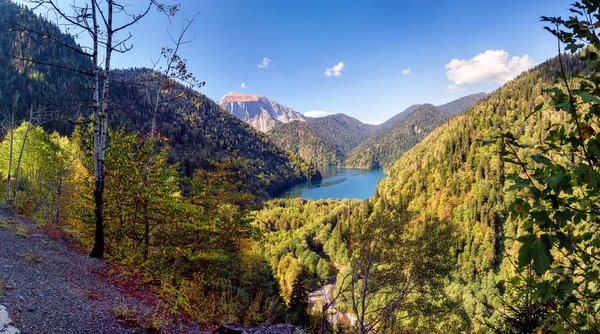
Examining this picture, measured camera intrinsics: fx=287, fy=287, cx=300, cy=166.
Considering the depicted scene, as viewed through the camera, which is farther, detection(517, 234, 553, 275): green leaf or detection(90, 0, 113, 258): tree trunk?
detection(90, 0, 113, 258): tree trunk

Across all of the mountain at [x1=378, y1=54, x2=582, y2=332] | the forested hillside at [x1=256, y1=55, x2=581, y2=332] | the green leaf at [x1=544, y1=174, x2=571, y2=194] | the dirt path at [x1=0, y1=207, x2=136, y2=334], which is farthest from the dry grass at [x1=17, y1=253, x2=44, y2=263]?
the mountain at [x1=378, y1=54, x2=582, y2=332]

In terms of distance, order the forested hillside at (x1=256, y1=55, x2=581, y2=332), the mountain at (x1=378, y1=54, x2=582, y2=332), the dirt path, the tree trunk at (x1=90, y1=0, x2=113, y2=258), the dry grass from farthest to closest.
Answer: the mountain at (x1=378, y1=54, x2=582, y2=332) → the forested hillside at (x1=256, y1=55, x2=581, y2=332) → the tree trunk at (x1=90, y1=0, x2=113, y2=258) → the dry grass → the dirt path

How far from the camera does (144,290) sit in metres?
8.29

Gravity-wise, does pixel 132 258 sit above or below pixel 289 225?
above

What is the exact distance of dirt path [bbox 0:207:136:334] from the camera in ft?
16.2

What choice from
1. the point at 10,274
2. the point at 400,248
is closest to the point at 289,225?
the point at 400,248

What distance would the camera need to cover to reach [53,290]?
6.11 metres

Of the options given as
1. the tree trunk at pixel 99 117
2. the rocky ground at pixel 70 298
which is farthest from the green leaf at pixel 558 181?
the tree trunk at pixel 99 117

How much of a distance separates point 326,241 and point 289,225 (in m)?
19.2

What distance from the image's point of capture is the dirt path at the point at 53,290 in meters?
4.93

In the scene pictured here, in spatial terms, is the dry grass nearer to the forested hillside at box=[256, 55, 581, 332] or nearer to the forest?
the forest

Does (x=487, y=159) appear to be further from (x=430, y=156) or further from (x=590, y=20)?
(x=590, y=20)

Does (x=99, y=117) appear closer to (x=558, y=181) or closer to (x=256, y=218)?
(x=256, y=218)

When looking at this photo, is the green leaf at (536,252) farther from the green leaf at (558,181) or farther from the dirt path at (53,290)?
the dirt path at (53,290)
